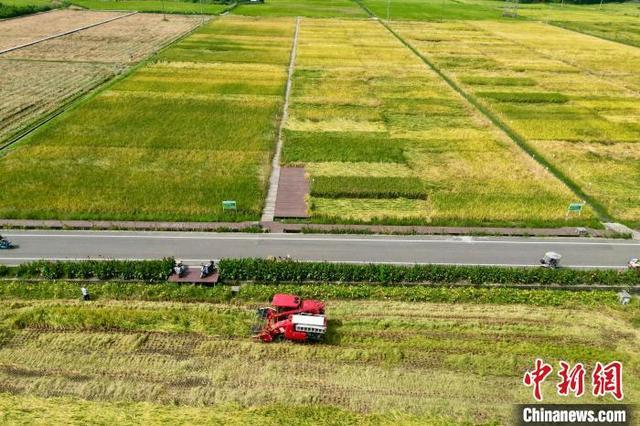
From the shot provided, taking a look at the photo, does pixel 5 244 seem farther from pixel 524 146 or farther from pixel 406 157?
pixel 524 146

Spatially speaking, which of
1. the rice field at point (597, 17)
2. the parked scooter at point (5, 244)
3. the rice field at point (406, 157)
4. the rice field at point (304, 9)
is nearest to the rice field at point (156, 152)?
the parked scooter at point (5, 244)

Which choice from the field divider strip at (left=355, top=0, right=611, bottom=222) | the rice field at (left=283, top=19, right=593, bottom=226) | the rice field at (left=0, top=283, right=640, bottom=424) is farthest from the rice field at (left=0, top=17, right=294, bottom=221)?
the field divider strip at (left=355, top=0, right=611, bottom=222)

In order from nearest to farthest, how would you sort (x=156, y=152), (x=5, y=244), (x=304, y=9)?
(x=5, y=244)
(x=156, y=152)
(x=304, y=9)

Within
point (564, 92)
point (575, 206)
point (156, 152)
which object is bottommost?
point (575, 206)

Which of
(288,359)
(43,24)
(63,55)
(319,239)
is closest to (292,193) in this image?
(319,239)

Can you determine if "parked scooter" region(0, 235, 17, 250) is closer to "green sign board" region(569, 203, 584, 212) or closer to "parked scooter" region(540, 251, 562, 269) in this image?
"parked scooter" region(540, 251, 562, 269)
